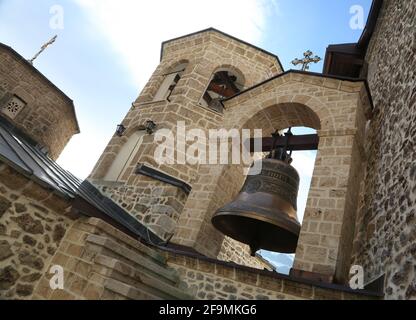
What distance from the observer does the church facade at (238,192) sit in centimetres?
303

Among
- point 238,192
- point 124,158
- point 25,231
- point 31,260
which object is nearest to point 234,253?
point 238,192

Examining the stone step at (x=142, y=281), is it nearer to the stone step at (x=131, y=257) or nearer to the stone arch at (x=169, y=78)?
the stone step at (x=131, y=257)

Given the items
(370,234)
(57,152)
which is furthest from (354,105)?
(57,152)

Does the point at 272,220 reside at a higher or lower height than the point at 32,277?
higher

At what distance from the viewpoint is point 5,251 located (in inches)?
127

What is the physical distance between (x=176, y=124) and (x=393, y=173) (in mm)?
5354

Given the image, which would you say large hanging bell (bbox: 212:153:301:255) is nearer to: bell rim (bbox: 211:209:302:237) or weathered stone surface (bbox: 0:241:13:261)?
bell rim (bbox: 211:209:302:237)

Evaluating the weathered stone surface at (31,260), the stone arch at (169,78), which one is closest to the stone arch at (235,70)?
the stone arch at (169,78)

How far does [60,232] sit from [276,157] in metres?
3.17

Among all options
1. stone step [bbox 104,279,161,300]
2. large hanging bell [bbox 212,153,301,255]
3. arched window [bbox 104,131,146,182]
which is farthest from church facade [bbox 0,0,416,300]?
arched window [bbox 104,131,146,182]

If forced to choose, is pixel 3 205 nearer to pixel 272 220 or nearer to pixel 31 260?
pixel 31 260

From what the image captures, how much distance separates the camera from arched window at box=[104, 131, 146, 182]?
24.7 feet

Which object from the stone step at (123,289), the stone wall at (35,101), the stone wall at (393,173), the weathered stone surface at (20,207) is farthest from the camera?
the stone wall at (35,101)

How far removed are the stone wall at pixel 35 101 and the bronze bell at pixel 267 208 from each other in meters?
10.6
